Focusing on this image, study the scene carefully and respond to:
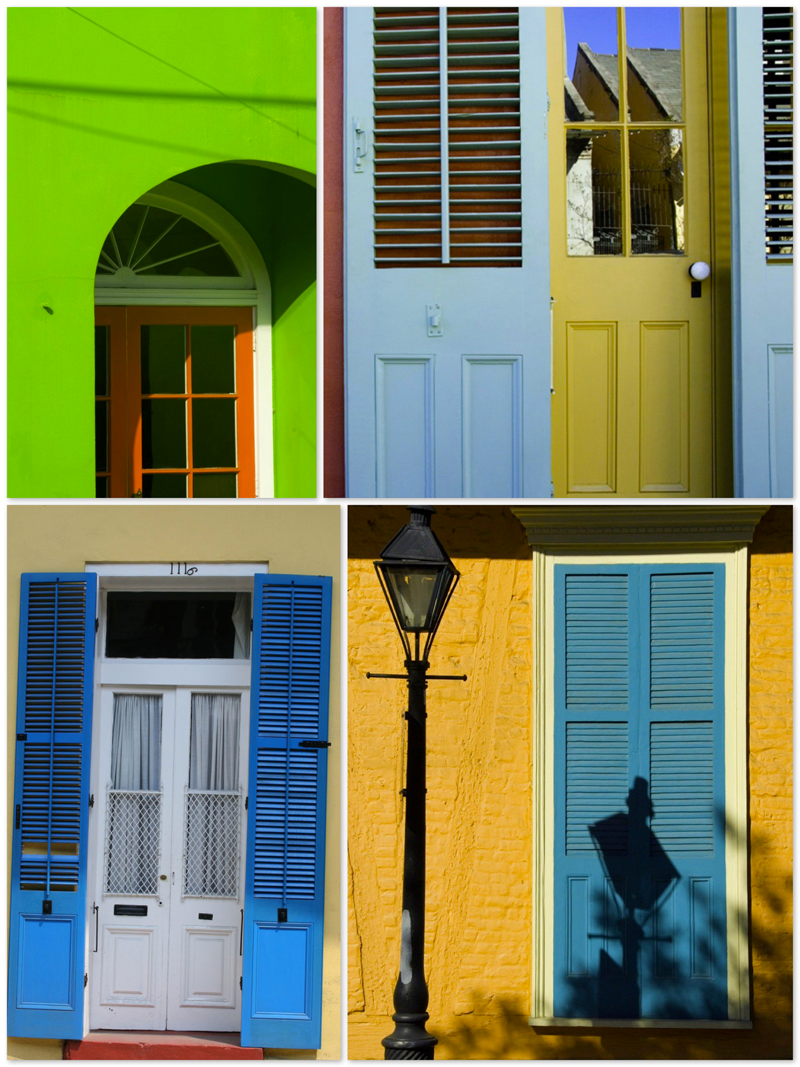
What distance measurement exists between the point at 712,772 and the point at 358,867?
5.25ft

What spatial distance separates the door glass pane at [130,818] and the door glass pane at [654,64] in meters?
3.62

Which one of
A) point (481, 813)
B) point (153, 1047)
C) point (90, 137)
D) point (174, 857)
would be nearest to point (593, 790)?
point (481, 813)

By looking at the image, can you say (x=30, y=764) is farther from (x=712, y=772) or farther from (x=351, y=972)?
(x=712, y=772)

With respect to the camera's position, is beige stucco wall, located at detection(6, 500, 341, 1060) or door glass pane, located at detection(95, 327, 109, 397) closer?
beige stucco wall, located at detection(6, 500, 341, 1060)

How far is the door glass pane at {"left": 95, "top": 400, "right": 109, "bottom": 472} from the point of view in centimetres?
529

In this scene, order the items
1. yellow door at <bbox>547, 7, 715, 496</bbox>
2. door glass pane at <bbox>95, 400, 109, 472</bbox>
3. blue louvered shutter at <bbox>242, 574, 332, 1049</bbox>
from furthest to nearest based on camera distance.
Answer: door glass pane at <bbox>95, 400, 109, 472</bbox> < yellow door at <bbox>547, 7, 715, 496</bbox> < blue louvered shutter at <bbox>242, 574, 332, 1049</bbox>

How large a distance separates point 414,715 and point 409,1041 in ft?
3.57

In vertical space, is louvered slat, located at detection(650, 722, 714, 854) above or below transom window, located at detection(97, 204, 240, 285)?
below

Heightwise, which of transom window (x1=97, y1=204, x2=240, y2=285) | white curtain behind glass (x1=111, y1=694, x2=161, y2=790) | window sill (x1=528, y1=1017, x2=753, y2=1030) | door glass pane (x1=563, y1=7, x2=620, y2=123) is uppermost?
door glass pane (x1=563, y1=7, x2=620, y2=123)

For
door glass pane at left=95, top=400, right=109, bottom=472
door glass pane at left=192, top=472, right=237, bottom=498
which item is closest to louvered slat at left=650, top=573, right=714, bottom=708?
door glass pane at left=192, top=472, right=237, bottom=498

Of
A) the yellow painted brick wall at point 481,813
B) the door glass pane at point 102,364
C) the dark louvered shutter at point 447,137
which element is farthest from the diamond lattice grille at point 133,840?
the dark louvered shutter at point 447,137

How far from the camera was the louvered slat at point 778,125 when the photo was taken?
13.8 ft

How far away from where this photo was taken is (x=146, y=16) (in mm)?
4242

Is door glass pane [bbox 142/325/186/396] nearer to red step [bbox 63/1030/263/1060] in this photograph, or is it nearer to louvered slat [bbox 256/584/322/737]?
louvered slat [bbox 256/584/322/737]
